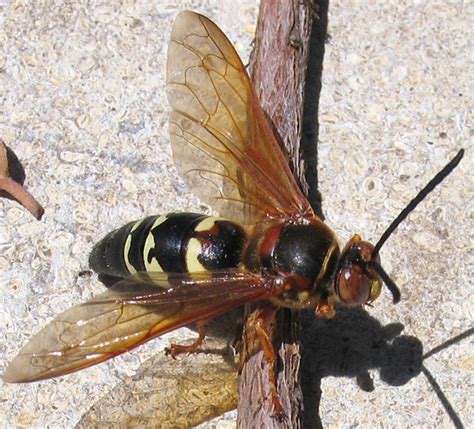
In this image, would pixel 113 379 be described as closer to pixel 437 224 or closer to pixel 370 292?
pixel 370 292

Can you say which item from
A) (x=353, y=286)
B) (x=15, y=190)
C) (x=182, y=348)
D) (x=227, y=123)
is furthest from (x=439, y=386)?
(x=15, y=190)

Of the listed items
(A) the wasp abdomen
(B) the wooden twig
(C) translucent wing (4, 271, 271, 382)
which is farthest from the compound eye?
(B) the wooden twig

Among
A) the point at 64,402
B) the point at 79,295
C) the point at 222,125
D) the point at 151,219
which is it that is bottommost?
the point at 64,402

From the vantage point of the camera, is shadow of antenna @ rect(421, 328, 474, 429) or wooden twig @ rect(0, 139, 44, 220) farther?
wooden twig @ rect(0, 139, 44, 220)

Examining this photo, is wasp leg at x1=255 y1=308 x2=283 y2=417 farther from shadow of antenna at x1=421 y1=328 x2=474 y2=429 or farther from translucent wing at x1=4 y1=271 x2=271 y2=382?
shadow of antenna at x1=421 y1=328 x2=474 y2=429

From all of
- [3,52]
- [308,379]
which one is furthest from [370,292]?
[3,52]

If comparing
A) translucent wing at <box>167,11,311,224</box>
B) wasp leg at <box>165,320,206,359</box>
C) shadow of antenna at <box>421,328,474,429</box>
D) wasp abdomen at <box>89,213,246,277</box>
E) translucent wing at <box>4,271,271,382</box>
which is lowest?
shadow of antenna at <box>421,328,474,429</box>

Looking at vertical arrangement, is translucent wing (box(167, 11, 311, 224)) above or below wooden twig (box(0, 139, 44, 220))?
above
